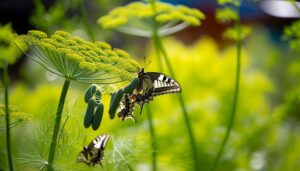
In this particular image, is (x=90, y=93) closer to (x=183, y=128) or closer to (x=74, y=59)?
(x=74, y=59)

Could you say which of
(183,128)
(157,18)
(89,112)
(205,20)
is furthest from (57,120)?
(205,20)

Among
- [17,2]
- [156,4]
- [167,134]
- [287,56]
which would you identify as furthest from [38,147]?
[17,2]

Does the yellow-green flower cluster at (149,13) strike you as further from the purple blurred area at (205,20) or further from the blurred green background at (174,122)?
the purple blurred area at (205,20)

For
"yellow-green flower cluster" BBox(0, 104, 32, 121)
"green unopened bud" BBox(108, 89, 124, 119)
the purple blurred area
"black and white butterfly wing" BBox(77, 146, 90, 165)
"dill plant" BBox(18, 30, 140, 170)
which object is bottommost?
"black and white butterfly wing" BBox(77, 146, 90, 165)

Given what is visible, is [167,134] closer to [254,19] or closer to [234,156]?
[234,156]

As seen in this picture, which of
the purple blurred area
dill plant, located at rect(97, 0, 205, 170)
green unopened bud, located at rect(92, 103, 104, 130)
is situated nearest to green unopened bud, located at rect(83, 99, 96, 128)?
green unopened bud, located at rect(92, 103, 104, 130)

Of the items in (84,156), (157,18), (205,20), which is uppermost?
(205,20)

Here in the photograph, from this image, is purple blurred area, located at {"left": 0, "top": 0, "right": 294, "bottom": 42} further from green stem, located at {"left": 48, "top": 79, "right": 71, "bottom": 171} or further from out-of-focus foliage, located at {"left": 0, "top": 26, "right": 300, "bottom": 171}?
green stem, located at {"left": 48, "top": 79, "right": 71, "bottom": 171}

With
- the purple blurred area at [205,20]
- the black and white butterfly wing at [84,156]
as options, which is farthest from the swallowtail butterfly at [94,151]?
the purple blurred area at [205,20]
